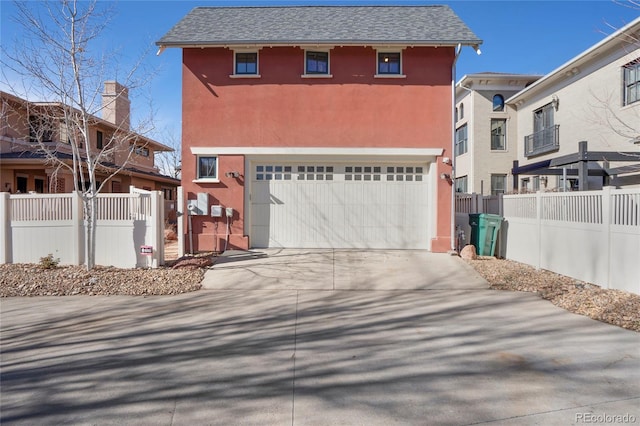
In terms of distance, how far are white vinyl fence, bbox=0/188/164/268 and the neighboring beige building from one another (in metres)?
10.4

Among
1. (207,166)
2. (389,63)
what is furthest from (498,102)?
(207,166)

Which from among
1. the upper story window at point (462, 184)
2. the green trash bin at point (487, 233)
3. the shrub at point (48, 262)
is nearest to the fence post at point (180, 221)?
the shrub at point (48, 262)

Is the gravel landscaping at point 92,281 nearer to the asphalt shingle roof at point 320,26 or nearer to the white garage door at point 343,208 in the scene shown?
the white garage door at point 343,208

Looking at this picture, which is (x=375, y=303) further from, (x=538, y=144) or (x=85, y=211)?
(x=538, y=144)

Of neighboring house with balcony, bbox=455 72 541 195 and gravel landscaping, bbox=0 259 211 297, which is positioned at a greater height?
neighboring house with balcony, bbox=455 72 541 195

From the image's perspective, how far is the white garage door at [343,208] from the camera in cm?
1112

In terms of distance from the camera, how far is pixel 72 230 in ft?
29.2

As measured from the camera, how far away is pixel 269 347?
4.74 meters

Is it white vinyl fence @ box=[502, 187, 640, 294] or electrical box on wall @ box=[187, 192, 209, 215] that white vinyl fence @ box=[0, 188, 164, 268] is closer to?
electrical box on wall @ box=[187, 192, 209, 215]

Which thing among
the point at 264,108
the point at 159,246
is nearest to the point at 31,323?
the point at 159,246

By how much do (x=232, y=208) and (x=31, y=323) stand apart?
228 inches

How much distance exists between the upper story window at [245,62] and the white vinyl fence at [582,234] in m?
8.22

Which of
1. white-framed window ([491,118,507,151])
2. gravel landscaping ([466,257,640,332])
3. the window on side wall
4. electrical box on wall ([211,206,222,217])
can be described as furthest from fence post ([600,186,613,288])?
the window on side wall

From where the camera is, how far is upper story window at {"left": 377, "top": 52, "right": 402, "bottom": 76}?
11.2 m
